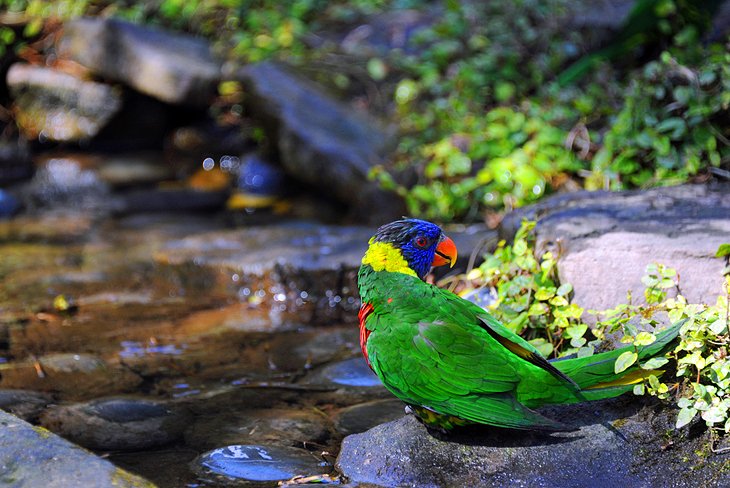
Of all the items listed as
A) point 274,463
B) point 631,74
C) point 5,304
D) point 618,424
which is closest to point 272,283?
point 5,304

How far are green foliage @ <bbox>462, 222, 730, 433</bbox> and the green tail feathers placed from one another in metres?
0.03

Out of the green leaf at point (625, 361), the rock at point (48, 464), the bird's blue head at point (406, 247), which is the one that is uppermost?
the bird's blue head at point (406, 247)

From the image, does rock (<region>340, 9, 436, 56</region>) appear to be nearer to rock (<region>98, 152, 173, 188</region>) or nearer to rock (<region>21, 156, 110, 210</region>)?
rock (<region>98, 152, 173, 188</region>)

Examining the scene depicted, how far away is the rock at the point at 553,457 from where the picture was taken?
2.66 m

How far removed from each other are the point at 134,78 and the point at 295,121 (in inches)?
86.7

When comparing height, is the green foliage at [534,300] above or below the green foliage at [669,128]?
below

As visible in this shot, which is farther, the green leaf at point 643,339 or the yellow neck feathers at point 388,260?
the yellow neck feathers at point 388,260

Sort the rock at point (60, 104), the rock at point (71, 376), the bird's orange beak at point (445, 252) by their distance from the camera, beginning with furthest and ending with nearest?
the rock at point (60, 104)
the rock at point (71, 376)
the bird's orange beak at point (445, 252)

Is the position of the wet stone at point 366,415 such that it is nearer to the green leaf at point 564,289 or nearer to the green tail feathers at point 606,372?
the green leaf at point 564,289

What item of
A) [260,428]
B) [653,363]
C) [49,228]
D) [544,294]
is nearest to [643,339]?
[653,363]

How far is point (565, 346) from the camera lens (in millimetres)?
3359

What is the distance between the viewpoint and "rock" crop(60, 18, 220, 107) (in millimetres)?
8070

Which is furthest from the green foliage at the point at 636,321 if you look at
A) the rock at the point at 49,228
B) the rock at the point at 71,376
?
the rock at the point at 49,228

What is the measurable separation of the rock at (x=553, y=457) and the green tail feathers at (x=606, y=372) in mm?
198
